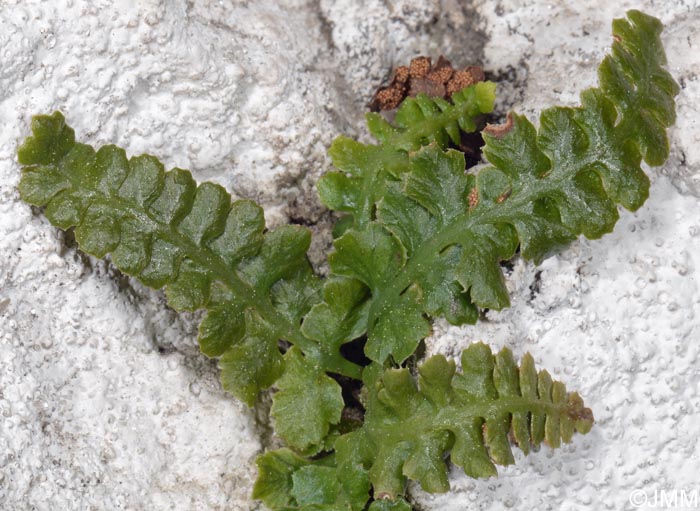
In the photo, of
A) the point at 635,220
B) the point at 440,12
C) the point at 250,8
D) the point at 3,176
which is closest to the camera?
the point at 3,176

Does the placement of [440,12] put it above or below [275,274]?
above

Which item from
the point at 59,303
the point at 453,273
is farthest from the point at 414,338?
the point at 59,303

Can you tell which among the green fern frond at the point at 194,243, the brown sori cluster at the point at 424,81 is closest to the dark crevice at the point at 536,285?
the green fern frond at the point at 194,243

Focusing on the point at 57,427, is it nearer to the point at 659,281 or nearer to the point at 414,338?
the point at 414,338

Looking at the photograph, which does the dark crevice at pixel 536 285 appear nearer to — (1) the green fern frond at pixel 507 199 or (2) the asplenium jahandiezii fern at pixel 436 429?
(1) the green fern frond at pixel 507 199

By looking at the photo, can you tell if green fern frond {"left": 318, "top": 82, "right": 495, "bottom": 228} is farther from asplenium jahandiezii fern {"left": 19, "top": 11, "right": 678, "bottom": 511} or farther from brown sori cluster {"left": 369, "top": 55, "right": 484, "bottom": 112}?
brown sori cluster {"left": 369, "top": 55, "right": 484, "bottom": 112}

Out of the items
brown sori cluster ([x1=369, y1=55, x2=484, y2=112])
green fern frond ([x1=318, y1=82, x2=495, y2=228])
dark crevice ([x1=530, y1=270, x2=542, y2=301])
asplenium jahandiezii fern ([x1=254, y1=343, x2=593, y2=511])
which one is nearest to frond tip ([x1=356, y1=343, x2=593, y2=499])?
asplenium jahandiezii fern ([x1=254, y1=343, x2=593, y2=511])

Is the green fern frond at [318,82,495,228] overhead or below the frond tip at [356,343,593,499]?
overhead

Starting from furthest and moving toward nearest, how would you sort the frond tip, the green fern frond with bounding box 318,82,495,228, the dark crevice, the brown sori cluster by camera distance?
the brown sori cluster
the green fern frond with bounding box 318,82,495,228
the dark crevice
the frond tip
